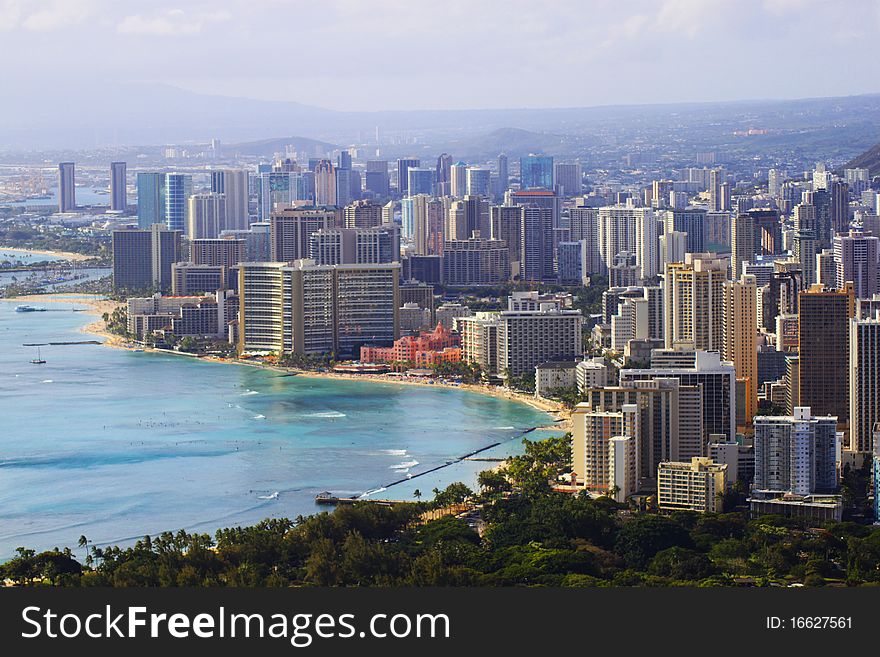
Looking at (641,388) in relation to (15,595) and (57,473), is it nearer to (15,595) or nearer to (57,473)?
(57,473)

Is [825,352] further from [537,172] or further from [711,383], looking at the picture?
[537,172]

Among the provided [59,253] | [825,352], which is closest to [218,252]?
[59,253]

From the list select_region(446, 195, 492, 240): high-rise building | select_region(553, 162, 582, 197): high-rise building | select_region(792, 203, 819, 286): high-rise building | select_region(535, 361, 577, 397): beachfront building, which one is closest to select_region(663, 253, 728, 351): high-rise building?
select_region(535, 361, 577, 397): beachfront building

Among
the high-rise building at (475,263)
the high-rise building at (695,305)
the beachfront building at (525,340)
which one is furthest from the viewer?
the high-rise building at (475,263)

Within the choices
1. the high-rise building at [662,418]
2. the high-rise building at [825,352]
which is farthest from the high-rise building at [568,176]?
the high-rise building at [662,418]

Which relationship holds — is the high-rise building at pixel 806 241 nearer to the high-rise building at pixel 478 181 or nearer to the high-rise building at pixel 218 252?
the high-rise building at pixel 218 252

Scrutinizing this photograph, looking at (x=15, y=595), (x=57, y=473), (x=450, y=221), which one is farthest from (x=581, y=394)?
(x=450, y=221)

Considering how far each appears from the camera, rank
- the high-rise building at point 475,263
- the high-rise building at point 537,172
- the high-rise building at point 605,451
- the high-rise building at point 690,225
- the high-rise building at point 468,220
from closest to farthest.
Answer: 1. the high-rise building at point 605,451
2. the high-rise building at point 475,263
3. the high-rise building at point 690,225
4. the high-rise building at point 468,220
5. the high-rise building at point 537,172

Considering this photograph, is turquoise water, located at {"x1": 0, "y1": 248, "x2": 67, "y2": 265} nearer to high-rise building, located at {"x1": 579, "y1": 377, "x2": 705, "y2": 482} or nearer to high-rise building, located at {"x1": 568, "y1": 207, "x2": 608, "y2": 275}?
high-rise building, located at {"x1": 568, "y1": 207, "x2": 608, "y2": 275}
